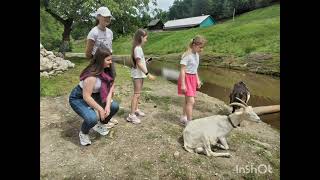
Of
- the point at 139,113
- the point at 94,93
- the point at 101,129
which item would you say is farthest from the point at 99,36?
the point at 139,113

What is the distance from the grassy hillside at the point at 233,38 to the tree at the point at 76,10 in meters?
10.3

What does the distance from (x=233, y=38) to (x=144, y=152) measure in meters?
26.0

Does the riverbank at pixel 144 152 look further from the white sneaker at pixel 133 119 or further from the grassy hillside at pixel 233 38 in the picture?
the grassy hillside at pixel 233 38

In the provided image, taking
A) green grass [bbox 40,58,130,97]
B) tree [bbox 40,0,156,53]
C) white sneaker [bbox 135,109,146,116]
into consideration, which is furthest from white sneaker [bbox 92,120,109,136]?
tree [bbox 40,0,156,53]

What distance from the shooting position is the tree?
15.0 metres

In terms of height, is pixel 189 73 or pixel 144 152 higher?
pixel 189 73

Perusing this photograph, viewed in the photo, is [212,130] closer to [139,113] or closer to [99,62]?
[139,113]

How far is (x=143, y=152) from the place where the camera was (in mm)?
5629

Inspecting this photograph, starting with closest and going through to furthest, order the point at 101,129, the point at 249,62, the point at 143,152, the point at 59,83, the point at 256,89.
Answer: the point at 143,152
the point at 101,129
the point at 59,83
the point at 256,89
the point at 249,62

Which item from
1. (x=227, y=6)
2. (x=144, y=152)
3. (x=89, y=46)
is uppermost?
(x=227, y=6)

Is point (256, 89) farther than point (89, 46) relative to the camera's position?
Yes
